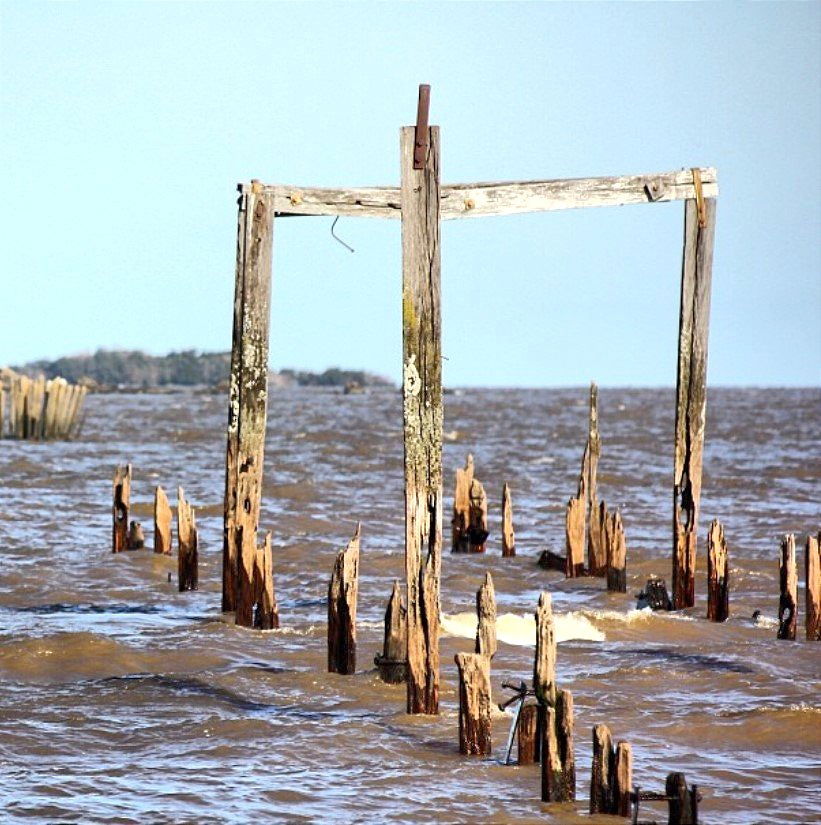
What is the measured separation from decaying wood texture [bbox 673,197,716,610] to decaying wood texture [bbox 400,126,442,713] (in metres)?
3.84

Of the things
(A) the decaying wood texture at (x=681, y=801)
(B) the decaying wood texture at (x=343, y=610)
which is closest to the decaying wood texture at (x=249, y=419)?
(B) the decaying wood texture at (x=343, y=610)

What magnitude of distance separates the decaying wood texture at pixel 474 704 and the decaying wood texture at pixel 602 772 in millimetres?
927

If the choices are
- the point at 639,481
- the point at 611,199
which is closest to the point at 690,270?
the point at 611,199

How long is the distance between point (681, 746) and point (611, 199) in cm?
451

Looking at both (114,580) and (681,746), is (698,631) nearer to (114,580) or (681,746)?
(681,746)

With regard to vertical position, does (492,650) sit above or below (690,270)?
below

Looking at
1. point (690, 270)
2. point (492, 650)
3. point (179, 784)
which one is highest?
point (690, 270)

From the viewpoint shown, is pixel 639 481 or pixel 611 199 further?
pixel 639 481

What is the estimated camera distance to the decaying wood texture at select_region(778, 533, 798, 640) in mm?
10695

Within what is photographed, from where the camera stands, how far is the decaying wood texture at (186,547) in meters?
12.6

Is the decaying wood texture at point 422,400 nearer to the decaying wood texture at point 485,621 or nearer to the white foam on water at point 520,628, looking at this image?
the decaying wood texture at point 485,621

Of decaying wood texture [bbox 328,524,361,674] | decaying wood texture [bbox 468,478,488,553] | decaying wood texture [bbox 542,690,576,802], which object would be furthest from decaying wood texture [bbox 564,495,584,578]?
decaying wood texture [bbox 542,690,576,802]

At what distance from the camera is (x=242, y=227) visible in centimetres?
1072

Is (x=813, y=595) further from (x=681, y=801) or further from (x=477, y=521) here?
(x=477, y=521)
